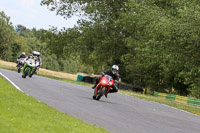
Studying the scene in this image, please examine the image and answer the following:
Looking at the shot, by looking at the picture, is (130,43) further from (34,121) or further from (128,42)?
(34,121)

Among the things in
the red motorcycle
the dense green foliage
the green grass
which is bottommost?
the green grass

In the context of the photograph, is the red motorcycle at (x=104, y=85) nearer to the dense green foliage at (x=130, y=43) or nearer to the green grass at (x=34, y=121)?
the green grass at (x=34, y=121)

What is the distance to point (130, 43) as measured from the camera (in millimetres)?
40781

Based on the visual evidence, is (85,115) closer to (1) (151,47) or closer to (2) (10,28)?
(1) (151,47)

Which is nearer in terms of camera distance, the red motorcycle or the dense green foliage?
the red motorcycle

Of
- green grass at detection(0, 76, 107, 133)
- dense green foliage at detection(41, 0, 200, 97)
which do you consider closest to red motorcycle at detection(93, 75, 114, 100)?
green grass at detection(0, 76, 107, 133)

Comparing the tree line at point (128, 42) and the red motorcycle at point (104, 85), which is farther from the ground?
the tree line at point (128, 42)

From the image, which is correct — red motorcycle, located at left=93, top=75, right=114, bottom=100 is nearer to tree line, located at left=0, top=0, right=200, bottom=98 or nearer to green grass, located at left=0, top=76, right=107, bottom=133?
green grass, located at left=0, top=76, right=107, bottom=133

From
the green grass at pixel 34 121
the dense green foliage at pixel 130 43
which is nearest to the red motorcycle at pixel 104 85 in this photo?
the green grass at pixel 34 121

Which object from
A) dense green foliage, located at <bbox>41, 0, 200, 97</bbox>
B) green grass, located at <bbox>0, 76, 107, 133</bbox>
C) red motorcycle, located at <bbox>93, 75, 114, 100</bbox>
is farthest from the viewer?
dense green foliage, located at <bbox>41, 0, 200, 97</bbox>

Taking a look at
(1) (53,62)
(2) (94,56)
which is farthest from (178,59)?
(1) (53,62)

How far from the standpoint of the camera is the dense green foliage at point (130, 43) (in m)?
29.0

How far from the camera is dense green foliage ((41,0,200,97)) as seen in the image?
1142 inches

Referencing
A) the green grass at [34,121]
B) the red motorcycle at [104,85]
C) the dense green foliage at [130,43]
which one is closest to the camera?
the green grass at [34,121]
